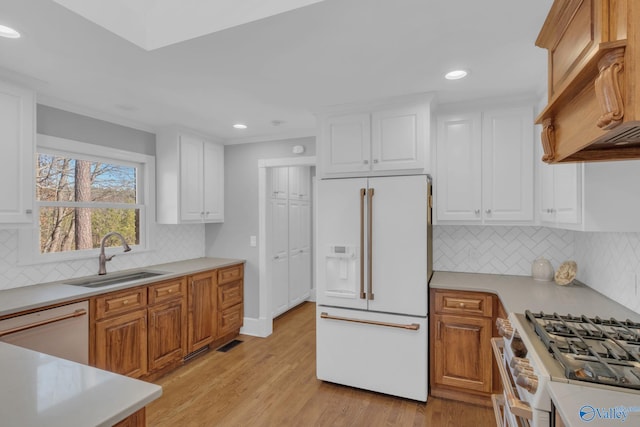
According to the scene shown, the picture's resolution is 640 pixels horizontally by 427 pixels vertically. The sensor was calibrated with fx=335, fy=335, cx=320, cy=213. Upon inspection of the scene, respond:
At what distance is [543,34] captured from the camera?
134 centimetres

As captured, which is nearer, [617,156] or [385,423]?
[617,156]

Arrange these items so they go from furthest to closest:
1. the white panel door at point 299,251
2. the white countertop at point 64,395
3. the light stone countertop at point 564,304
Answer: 1. the white panel door at point 299,251
2. the light stone countertop at point 564,304
3. the white countertop at point 64,395

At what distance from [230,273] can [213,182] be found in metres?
1.10

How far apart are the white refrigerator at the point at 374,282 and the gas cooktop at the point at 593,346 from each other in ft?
3.11

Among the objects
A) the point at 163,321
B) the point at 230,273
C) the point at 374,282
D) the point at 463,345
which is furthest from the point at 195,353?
the point at 463,345

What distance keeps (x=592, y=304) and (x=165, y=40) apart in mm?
2916

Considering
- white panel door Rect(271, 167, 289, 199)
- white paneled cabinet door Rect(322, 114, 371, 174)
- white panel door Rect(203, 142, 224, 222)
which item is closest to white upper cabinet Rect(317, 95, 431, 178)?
white paneled cabinet door Rect(322, 114, 371, 174)

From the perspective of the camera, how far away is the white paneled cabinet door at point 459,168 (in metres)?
2.78

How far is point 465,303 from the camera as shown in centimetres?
254

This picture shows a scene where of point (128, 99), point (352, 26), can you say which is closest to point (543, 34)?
point (352, 26)

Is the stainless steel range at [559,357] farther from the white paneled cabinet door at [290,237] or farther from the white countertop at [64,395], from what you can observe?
the white paneled cabinet door at [290,237]

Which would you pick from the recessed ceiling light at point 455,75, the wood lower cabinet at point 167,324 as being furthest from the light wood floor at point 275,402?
the recessed ceiling light at point 455,75

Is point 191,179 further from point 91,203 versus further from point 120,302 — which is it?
point 120,302

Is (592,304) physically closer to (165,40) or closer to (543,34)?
(543,34)
